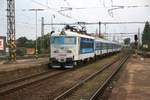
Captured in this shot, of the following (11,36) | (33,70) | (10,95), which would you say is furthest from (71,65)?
(10,95)

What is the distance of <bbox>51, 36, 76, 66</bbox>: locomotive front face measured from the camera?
2628 cm

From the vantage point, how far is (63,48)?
87.2 feet

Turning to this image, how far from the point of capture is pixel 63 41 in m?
26.8

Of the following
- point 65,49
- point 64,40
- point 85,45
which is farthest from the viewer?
point 85,45

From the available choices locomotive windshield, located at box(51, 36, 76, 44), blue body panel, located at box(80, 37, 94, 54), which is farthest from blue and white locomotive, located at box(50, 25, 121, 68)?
blue body panel, located at box(80, 37, 94, 54)

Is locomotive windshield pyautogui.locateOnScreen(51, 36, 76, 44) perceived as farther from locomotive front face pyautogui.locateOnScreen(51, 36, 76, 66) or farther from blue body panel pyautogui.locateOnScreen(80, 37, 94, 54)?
blue body panel pyautogui.locateOnScreen(80, 37, 94, 54)

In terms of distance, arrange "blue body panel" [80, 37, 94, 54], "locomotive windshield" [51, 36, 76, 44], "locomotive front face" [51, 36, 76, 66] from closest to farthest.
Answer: "locomotive front face" [51, 36, 76, 66]
"locomotive windshield" [51, 36, 76, 44]
"blue body panel" [80, 37, 94, 54]

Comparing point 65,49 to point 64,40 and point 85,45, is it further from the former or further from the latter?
point 85,45

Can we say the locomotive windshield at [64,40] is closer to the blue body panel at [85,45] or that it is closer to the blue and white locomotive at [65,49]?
the blue and white locomotive at [65,49]

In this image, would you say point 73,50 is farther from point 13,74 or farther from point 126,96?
point 126,96

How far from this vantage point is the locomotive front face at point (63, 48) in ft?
86.2

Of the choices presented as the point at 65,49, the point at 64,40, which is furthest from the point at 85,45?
the point at 65,49

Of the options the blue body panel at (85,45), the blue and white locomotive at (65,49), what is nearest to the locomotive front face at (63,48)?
the blue and white locomotive at (65,49)

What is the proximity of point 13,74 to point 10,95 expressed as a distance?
9063 millimetres
